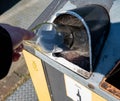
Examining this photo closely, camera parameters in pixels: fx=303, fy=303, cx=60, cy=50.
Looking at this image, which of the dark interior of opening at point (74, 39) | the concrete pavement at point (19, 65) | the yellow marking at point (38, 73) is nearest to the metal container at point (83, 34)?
the dark interior of opening at point (74, 39)

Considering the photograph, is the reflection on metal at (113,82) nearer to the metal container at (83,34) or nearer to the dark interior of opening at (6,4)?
the metal container at (83,34)

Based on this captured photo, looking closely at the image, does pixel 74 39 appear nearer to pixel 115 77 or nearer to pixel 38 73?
pixel 115 77

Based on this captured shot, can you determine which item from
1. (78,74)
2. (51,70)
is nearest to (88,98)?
(78,74)

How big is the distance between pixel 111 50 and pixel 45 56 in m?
0.31

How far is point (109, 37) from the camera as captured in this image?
4.50ft

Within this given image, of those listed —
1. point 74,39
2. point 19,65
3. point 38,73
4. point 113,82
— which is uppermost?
point 74,39

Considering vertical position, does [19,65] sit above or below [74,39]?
below

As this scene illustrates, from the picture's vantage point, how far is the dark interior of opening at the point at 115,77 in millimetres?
1258

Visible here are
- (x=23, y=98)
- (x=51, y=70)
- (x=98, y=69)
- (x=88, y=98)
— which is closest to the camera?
(x=98, y=69)

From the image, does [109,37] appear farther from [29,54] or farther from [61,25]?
[29,54]

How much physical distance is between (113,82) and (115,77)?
2 cm

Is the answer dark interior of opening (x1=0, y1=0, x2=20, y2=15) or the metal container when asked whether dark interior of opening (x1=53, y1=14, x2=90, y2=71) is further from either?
dark interior of opening (x1=0, y1=0, x2=20, y2=15)

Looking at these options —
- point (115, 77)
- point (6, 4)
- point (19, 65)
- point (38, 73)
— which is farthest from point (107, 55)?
point (6, 4)

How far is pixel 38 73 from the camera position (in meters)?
1.67
